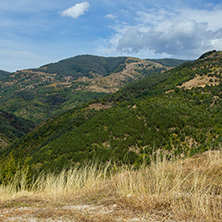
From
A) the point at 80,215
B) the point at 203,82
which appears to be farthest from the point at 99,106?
the point at 80,215

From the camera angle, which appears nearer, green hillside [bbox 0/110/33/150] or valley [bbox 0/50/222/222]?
valley [bbox 0/50/222/222]

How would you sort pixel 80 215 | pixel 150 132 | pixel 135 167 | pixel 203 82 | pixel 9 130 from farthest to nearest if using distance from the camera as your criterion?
1. pixel 9 130
2. pixel 203 82
3. pixel 150 132
4. pixel 135 167
5. pixel 80 215

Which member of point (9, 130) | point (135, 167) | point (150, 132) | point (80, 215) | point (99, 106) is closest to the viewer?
point (80, 215)

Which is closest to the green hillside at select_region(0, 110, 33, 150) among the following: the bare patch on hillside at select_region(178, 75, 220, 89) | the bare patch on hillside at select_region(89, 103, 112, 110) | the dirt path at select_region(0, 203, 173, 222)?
the bare patch on hillside at select_region(89, 103, 112, 110)

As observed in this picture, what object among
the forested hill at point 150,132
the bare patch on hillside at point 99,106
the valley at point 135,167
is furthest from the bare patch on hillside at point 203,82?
the bare patch on hillside at point 99,106

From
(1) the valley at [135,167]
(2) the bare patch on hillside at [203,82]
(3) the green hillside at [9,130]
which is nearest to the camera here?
(1) the valley at [135,167]

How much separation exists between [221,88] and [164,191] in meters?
46.6

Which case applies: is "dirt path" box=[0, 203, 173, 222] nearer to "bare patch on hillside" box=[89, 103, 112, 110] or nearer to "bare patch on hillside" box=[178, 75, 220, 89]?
"bare patch on hillside" box=[178, 75, 220, 89]

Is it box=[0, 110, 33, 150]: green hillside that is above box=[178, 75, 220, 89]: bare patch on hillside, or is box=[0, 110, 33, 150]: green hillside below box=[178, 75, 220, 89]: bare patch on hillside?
below

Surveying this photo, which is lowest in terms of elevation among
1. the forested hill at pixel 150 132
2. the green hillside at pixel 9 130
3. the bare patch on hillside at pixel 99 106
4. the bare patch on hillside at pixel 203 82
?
the green hillside at pixel 9 130

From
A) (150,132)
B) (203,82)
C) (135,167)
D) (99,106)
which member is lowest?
(150,132)

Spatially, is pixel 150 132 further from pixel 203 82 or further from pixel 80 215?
pixel 203 82

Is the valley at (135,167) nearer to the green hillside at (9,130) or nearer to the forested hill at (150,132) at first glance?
the forested hill at (150,132)

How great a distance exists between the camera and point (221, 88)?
43500mm
